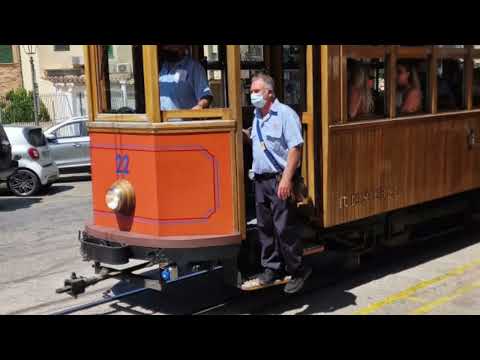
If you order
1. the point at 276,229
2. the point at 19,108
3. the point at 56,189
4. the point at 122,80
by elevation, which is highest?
the point at 122,80

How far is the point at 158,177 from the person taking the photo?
4.99 m

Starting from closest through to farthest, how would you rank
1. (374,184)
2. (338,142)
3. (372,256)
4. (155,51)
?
(155,51) < (338,142) < (374,184) < (372,256)

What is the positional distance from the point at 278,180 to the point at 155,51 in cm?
143

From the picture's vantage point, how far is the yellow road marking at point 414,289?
5.61 m

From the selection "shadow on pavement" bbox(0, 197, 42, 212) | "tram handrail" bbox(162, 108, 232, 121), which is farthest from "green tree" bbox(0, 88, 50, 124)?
"tram handrail" bbox(162, 108, 232, 121)

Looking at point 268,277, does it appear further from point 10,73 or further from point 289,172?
point 10,73

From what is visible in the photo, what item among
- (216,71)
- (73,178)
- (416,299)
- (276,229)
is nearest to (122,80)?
(216,71)

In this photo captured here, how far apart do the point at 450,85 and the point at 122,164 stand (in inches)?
155

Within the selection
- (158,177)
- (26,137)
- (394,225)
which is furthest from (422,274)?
(26,137)

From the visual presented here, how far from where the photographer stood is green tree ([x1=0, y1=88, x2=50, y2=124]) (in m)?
25.1

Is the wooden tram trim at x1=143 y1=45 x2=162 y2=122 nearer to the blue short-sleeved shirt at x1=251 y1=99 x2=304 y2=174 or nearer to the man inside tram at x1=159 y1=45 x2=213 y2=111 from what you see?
the man inside tram at x1=159 y1=45 x2=213 y2=111

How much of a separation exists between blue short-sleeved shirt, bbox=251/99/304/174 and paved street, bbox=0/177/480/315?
1335mm

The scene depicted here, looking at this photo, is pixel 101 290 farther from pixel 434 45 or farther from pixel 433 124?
pixel 434 45

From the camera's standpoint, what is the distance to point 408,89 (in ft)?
21.5
